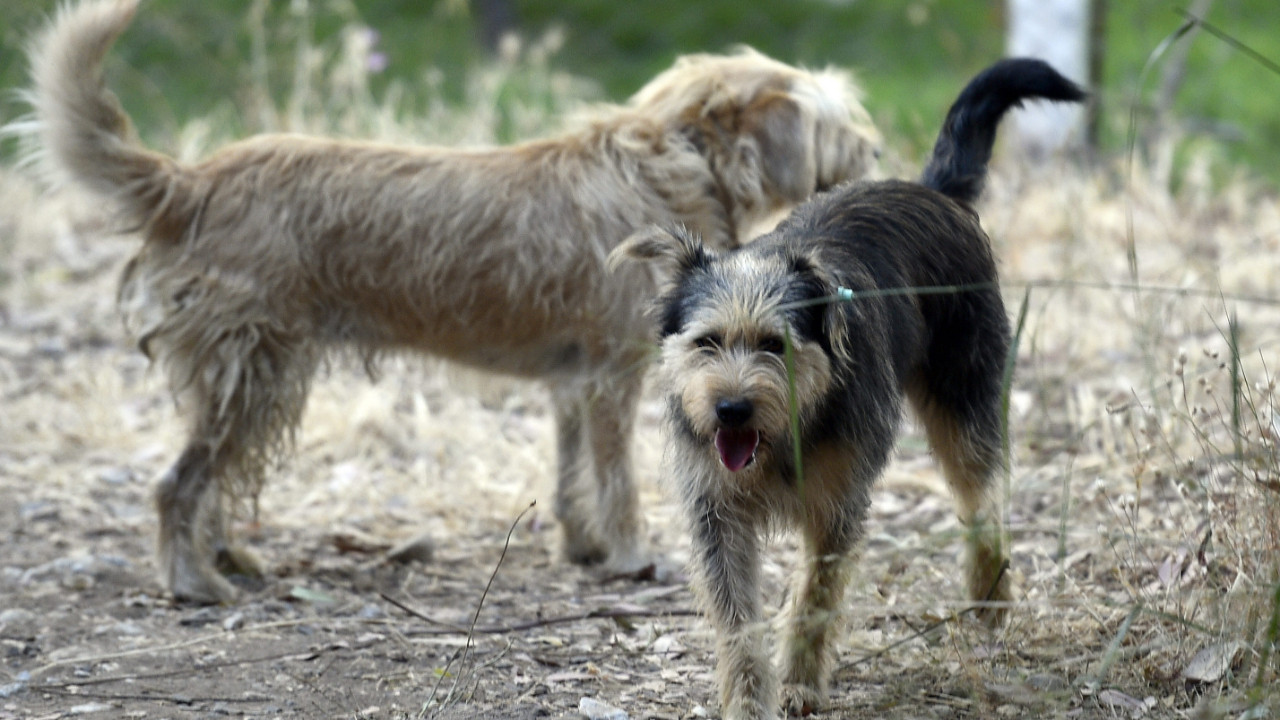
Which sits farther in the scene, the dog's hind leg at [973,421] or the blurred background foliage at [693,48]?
the blurred background foliage at [693,48]

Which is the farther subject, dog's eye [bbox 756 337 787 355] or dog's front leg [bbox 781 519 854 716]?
dog's front leg [bbox 781 519 854 716]

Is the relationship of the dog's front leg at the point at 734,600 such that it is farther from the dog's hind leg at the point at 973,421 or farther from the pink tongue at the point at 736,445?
the dog's hind leg at the point at 973,421

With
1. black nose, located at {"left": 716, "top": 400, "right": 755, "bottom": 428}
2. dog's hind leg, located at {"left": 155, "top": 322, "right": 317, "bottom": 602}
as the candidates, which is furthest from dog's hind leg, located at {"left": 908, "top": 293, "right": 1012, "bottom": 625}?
dog's hind leg, located at {"left": 155, "top": 322, "right": 317, "bottom": 602}

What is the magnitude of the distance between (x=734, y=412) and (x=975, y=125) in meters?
1.68

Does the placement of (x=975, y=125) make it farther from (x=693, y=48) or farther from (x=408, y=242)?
(x=693, y=48)

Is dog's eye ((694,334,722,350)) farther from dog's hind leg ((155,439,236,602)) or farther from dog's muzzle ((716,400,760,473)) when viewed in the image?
dog's hind leg ((155,439,236,602))

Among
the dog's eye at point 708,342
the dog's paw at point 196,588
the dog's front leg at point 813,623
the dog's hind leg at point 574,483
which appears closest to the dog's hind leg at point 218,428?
the dog's paw at point 196,588

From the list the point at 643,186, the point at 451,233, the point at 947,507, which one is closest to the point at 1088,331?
the point at 947,507

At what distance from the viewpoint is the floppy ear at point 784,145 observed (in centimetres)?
514

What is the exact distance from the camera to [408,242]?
194 inches

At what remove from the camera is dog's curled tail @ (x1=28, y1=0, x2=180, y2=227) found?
4688mm

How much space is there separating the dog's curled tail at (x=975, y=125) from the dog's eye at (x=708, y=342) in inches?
54.7

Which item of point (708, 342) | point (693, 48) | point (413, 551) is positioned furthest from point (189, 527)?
point (693, 48)

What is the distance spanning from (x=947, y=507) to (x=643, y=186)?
71.7 inches
